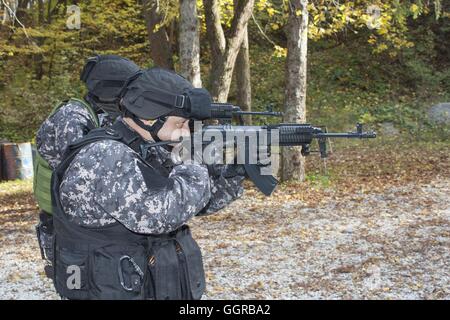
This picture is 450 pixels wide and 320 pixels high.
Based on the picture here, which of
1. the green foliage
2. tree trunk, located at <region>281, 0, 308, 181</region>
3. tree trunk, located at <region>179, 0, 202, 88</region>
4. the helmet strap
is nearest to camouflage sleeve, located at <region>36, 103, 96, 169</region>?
the helmet strap

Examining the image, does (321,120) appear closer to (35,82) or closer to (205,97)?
(35,82)

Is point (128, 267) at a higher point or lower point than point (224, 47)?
lower

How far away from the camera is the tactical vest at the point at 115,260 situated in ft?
9.11

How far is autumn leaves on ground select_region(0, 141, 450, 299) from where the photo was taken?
6312mm

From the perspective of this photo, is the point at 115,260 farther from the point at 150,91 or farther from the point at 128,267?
the point at 150,91

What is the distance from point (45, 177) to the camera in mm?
4434

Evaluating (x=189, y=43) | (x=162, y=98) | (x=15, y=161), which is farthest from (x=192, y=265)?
(x=15, y=161)

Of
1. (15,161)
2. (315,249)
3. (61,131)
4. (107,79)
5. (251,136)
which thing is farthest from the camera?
(15,161)

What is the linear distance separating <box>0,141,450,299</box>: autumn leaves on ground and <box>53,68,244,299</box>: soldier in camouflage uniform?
11.0 feet

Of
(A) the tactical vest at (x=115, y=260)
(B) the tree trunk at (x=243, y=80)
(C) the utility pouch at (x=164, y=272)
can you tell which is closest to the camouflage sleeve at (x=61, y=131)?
(A) the tactical vest at (x=115, y=260)

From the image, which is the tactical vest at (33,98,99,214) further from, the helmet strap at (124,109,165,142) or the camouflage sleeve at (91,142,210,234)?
the camouflage sleeve at (91,142,210,234)

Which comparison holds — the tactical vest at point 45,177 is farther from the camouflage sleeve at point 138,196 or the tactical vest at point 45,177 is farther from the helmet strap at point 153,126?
the camouflage sleeve at point 138,196

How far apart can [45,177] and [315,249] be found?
407cm
